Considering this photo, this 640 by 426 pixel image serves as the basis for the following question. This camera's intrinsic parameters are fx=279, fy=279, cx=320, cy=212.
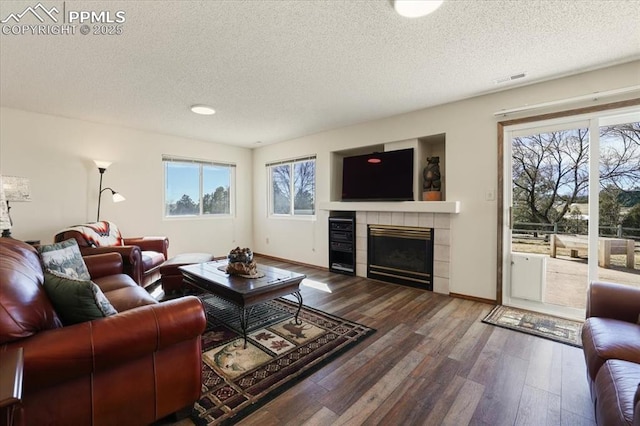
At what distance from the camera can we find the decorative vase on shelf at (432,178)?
367 centimetres

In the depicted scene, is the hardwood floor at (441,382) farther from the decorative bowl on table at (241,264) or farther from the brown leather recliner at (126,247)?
the brown leather recliner at (126,247)

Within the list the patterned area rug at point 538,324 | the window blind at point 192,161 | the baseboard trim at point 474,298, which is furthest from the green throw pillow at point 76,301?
the window blind at point 192,161

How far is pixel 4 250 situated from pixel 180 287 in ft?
6.52

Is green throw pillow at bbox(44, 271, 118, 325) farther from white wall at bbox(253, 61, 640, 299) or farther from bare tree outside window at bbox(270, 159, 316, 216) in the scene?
bare tree outside window at bbox(270, 159, 316, 216)

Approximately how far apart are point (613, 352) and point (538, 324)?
1500 millimetres

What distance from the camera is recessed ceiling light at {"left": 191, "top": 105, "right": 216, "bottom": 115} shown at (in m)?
3.52

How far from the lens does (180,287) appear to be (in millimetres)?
3342

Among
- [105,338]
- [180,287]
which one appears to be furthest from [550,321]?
[180,287]

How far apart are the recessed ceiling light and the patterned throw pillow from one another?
2.05 metres

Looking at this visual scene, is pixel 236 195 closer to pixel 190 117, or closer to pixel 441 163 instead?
pixel 190 117

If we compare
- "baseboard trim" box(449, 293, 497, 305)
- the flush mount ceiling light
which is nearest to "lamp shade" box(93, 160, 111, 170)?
the flush mount ceiling light

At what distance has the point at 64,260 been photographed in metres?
2.06

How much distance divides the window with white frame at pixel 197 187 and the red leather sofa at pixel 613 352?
5473 mm

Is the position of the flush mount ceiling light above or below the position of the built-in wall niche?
above
